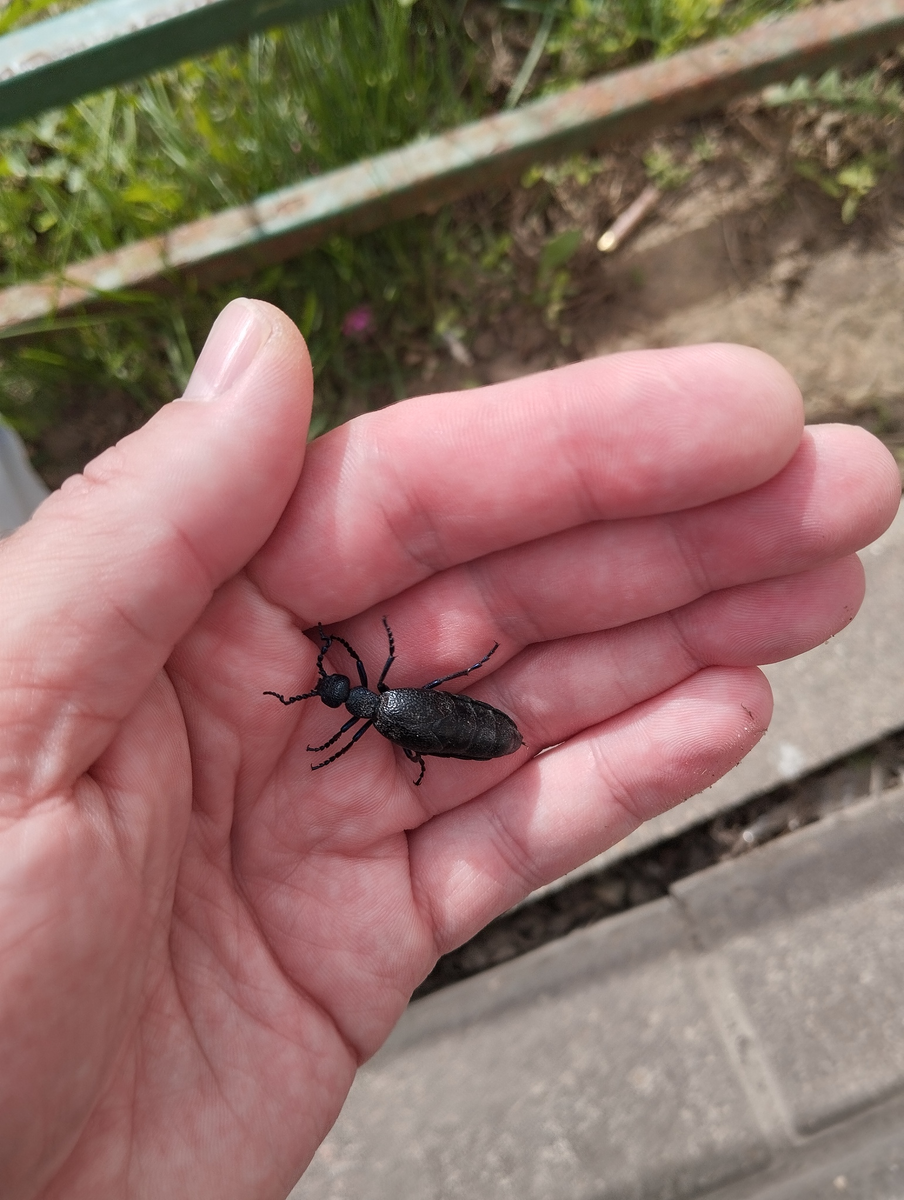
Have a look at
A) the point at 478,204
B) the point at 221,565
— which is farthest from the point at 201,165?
the point at 221,565

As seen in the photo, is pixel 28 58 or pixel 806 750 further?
pixel 806 750

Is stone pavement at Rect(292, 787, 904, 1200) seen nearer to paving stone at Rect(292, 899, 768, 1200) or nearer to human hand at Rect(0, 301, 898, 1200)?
paving stone at Rect(292, 899, 768, 1200)

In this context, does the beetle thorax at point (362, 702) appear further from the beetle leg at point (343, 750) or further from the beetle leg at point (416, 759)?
the beetle leg at point (416, 759)

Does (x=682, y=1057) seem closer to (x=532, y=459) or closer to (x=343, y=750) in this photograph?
(x=343, y=750)

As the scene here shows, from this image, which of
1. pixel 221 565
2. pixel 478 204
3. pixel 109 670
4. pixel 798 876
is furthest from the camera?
pixel 478 204

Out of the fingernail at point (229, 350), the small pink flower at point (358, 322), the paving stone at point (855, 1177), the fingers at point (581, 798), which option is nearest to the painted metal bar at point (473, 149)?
the small pink flower at point (358, 322)

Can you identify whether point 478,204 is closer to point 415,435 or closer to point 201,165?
point 201,165
